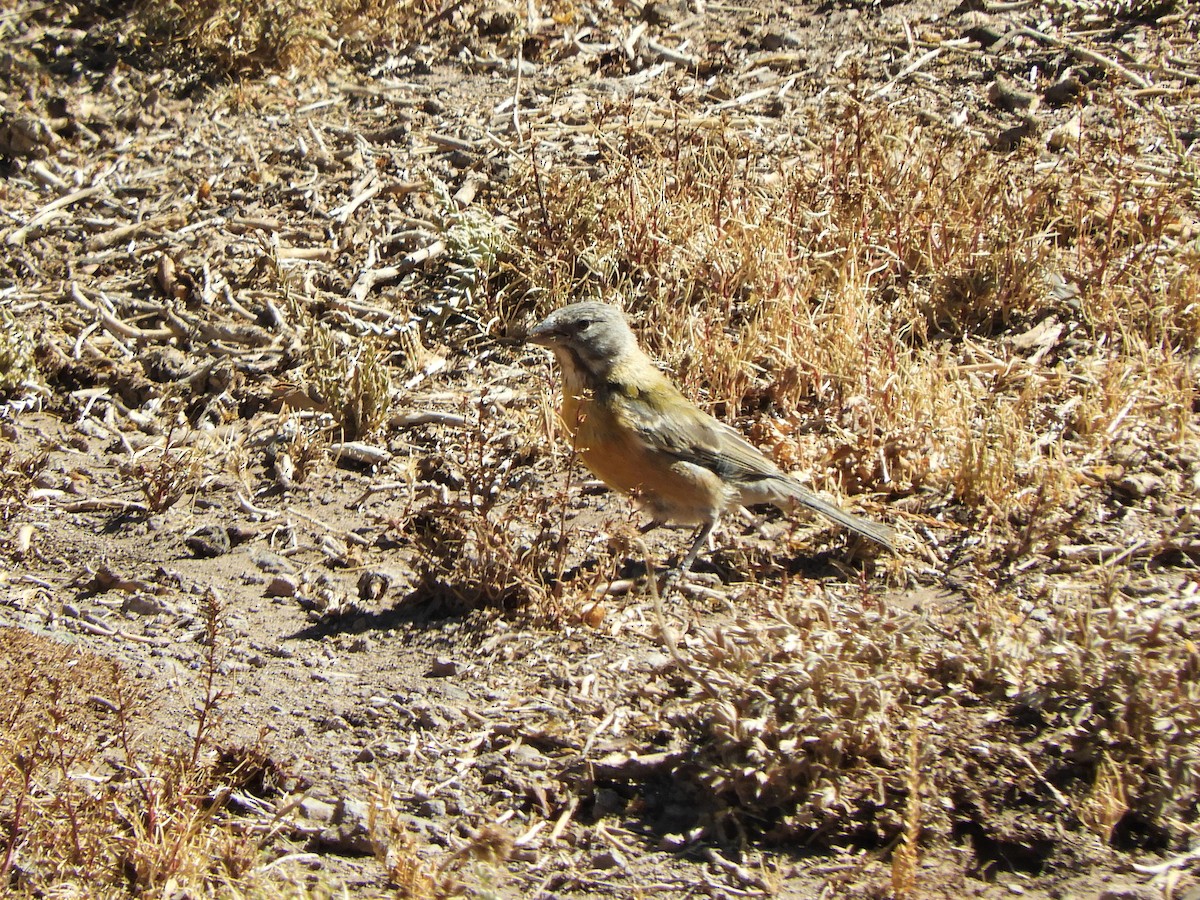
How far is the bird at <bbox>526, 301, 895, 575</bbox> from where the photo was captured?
223 inches

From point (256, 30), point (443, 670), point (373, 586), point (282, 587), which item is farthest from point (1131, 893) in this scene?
point (256, 30)

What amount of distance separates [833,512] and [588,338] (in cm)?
147

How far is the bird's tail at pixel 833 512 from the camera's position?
209 inches

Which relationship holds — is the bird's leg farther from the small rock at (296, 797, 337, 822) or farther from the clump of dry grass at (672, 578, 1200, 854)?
the small rock at (296, 797, 337, 822)

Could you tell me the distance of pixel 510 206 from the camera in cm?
784

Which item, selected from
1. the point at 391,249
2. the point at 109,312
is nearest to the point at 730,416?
the point at 391,249

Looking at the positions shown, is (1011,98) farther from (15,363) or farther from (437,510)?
(15,363)

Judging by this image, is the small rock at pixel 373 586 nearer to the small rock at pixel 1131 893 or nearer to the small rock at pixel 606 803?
the small rock at pixel 606 803

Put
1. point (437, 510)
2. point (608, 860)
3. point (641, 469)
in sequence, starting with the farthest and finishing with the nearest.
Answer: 1. point (641, 469)
2. point (437, 510)
3. point (608, 860)

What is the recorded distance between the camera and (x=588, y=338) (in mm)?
5965

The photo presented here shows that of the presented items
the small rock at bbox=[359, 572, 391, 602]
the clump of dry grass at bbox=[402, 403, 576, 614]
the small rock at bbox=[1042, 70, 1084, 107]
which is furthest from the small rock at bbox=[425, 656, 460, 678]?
the small rock at bbox=[1042, 70, 1084, 107]

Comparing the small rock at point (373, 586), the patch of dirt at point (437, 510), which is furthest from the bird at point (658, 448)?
the small rock at point (373, 586)

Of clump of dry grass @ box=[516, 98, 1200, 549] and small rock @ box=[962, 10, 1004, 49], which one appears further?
small rock @ box=[962, 10, 1004, 49]

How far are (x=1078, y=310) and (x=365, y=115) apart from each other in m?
5.08
